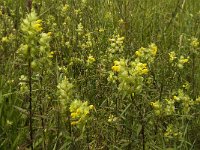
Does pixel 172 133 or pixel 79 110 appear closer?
pixel 79 110

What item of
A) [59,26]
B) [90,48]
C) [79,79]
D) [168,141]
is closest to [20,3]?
[59,26]

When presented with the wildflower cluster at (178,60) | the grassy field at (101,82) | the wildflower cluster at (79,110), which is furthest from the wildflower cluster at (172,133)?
the wildflower cluster at (79,110)

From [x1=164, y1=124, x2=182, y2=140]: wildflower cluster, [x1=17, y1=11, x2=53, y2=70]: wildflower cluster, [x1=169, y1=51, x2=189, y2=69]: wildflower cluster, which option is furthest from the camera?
[x1=169, y1=51, x2=189, y2=69]: wildflower cluster

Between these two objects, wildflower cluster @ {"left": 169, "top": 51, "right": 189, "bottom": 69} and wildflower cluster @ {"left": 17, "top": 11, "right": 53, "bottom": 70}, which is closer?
wildflower cluster @ {"left": 17, "top": 11, "right": 53, "bottom": 70}

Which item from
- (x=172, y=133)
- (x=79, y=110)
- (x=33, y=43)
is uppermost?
(x=33, y=43)

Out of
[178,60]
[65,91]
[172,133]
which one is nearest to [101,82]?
[178,60]

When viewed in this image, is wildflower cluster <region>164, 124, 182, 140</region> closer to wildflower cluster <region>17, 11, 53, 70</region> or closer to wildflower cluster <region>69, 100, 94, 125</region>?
wildflower cluster <region>69, 100, 94, 125</region>

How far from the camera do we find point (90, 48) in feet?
10.4

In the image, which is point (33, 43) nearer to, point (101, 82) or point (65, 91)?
point (65, 91)

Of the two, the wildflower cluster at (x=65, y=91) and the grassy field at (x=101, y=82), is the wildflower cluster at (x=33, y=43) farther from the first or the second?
the wildflower cluster at (x=65, y=91)

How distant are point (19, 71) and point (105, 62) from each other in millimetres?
693

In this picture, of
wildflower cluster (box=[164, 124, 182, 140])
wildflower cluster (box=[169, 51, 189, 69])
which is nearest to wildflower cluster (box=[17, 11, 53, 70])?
wildflower cluster (box=[164, 124, 182, 140])

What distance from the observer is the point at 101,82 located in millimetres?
2693

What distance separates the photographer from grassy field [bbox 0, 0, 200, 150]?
5.86ft
